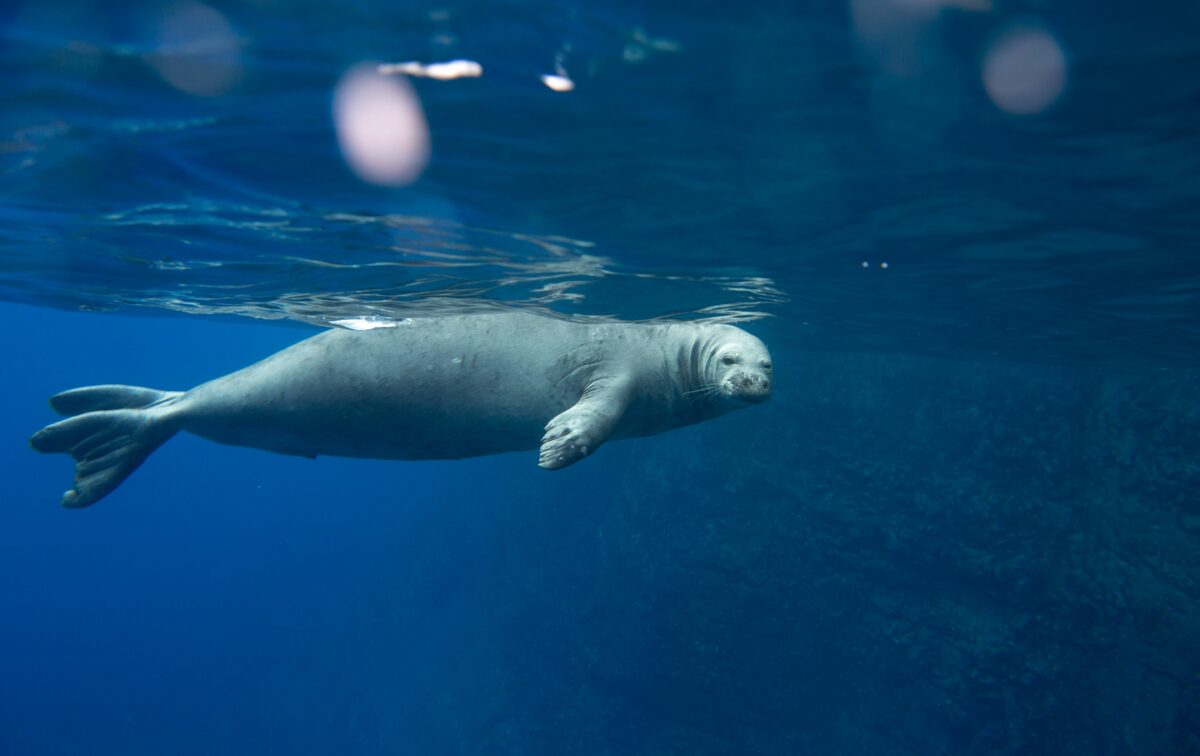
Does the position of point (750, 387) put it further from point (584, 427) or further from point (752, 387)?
point (584, 427)

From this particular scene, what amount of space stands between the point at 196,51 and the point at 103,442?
A: 4.24 meters

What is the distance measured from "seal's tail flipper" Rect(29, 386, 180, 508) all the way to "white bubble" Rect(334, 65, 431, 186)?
337cm

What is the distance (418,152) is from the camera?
620cm

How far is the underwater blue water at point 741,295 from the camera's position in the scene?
4633 mm

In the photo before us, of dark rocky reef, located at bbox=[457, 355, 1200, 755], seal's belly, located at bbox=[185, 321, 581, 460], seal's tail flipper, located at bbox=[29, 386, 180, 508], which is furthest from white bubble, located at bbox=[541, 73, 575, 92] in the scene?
dark rocky reef, located at bbox=[457, 355, 1200, 755]

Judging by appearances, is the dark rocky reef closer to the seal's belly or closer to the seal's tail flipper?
the seal's belly

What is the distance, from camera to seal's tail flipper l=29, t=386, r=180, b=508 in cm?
627

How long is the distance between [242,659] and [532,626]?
27911mm

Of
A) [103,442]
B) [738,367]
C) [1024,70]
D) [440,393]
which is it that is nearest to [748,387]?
[738,367]

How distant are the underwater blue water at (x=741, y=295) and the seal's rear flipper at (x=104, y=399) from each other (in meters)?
2.30

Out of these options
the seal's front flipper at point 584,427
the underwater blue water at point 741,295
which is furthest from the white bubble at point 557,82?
the seal's front flipper at point 584,427

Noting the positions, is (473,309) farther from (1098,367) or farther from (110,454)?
(1098,367)

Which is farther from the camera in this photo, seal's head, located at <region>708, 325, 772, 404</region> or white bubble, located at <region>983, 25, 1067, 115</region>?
seal's head, located at <region>708, 325, 772, 404</region>

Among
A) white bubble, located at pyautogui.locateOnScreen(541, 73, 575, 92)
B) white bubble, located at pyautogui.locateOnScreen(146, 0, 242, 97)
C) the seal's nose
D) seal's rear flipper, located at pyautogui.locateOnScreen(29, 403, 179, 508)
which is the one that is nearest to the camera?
white bubble, located at pyautogui.locateOnScreen(146, 0, 242, 97)
